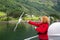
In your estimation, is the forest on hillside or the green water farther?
the forest on hillside

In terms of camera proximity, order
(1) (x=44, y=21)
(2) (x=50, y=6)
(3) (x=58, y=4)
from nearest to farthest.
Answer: (1) (x=44, y=21) → (2) (x=50, y=6) → (3) (x=58, y=4)

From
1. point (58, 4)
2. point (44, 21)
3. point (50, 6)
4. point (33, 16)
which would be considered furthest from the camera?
point (58, 4)

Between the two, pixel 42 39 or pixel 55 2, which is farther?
pixel 55 2

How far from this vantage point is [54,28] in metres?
6.94

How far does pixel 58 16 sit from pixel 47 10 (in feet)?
7.09

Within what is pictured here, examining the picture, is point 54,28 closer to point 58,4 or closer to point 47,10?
point 47,10

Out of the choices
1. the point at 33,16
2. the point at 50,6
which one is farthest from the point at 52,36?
the point at 50,6

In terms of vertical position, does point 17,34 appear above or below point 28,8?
below

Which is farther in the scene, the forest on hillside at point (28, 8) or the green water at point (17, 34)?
the forest on hillside at point (28, 8)

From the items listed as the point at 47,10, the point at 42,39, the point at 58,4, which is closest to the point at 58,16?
the point at 47,10

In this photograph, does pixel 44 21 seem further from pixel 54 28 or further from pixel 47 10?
pixel 47 10

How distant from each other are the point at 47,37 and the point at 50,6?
40.6 m

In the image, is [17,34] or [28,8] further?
[28,8]

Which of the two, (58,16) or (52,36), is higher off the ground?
(52,36)
